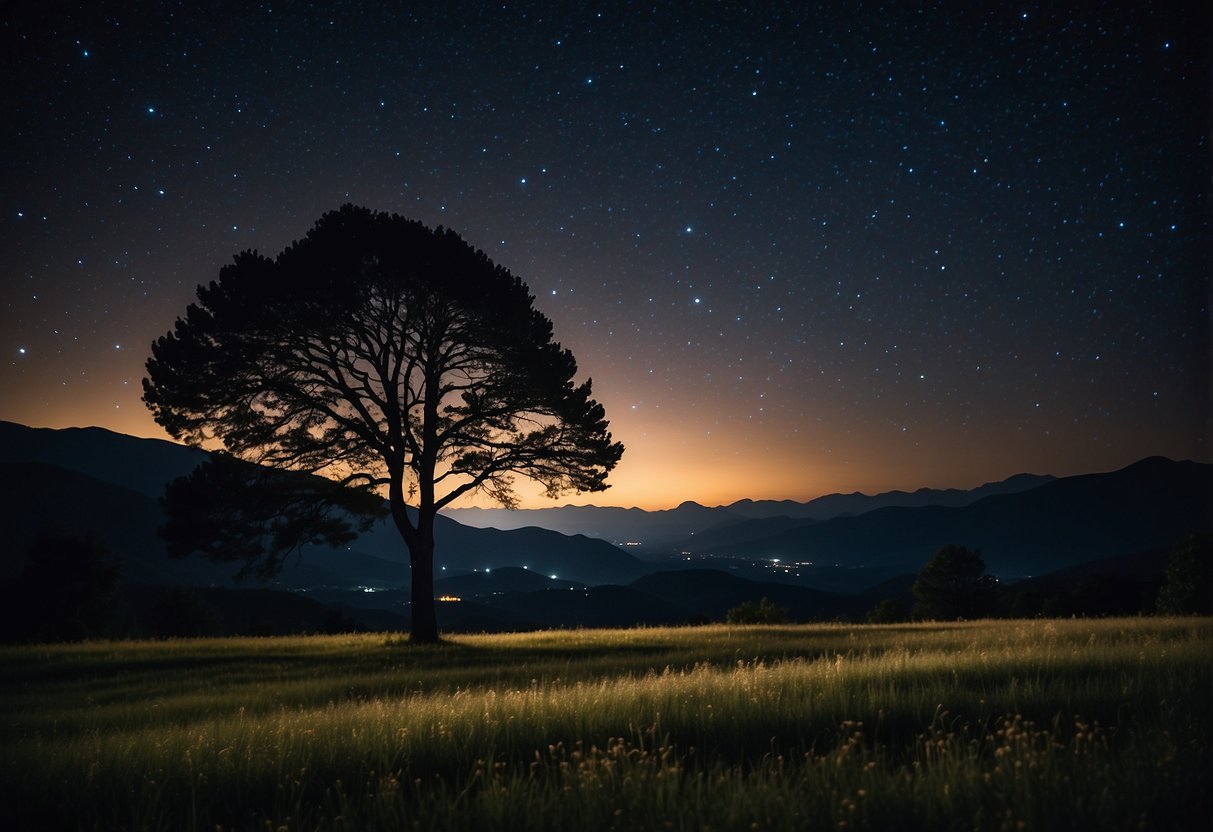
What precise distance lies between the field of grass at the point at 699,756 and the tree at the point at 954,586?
2428 inches

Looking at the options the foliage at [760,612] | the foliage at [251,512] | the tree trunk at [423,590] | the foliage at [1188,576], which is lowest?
the foliage at [760,612]

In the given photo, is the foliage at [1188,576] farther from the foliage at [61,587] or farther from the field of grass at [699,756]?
the foliage at [61,587]

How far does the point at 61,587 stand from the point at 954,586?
75119mm

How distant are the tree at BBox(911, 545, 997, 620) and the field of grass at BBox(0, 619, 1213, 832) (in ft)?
202

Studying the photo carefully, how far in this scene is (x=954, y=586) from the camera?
62.6 m

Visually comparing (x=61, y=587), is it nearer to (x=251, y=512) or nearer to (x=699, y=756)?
(x=251, y=512)


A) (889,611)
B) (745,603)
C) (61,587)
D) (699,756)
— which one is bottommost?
(889,611)

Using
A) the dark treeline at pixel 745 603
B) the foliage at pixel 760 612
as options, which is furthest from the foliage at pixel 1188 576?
the foliage at pixel 760 612

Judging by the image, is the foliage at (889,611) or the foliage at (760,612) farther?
the foliage at (889,611)

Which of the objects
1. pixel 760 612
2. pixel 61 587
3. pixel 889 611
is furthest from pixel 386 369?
pixel 889 611

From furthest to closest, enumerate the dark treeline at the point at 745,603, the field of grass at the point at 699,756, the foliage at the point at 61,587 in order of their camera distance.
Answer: the foliage at the point at 61,587
the dark treeline at the point at 745,603
the field of grass at the point at 699,756

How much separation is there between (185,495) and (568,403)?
11902 millimetres

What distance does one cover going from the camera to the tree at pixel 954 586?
61.9 meters

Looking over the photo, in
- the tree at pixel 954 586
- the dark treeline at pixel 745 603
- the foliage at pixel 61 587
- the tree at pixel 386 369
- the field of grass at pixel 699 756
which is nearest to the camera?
the field of grass at pixel 699 756
